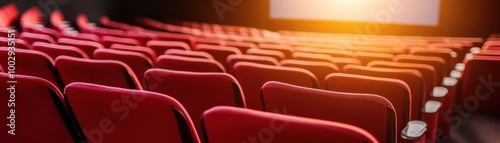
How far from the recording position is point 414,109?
8.58 feet

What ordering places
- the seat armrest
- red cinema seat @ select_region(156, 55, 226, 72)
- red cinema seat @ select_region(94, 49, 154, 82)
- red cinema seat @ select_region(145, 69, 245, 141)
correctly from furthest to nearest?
red cinema seat @ select_region(94, 49, 154, 82), red cinema seat @ select_region(156, 55, 226, 72), the seat armrest, red cinema seat @ select_region(145, 69, 245, 141)

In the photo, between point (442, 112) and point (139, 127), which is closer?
point (139, 127)

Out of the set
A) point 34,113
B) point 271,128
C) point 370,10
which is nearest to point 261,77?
point 34,113

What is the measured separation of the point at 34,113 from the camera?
1.84 m

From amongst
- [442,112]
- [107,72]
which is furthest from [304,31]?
[107,72]

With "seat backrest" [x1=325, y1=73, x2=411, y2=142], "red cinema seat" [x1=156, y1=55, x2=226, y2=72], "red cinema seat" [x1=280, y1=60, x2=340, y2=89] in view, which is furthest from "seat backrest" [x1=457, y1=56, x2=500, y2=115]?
"red cinema seat" [x1=156, y1=55, x2=226, y2=72]

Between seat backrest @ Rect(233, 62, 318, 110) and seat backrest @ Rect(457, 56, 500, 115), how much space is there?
1732 millimetres

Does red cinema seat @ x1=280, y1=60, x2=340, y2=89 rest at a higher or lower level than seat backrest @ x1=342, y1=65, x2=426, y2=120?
higher

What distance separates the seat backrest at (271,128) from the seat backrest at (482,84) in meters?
2.72

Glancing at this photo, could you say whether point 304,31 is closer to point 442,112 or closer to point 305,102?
point 442,112

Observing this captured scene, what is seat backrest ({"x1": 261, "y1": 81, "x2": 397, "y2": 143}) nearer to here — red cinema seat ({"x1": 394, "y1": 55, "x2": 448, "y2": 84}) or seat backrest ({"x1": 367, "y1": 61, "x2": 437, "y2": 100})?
seat backrest ({"x1": 367, "y1": 61, "x2": 437, "y2": 100})

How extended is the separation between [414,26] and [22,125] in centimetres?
980

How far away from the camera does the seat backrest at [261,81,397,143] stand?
166 centimetres

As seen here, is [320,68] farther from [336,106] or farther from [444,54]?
[444,54]
